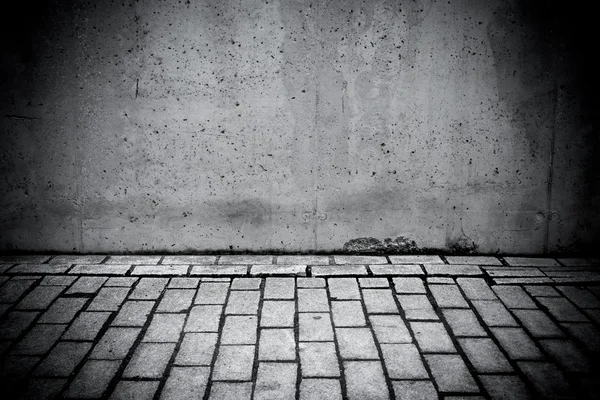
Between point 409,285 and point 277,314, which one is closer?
point 277,314

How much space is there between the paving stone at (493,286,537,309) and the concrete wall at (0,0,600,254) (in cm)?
70

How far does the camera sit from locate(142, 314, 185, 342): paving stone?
2.89 metres

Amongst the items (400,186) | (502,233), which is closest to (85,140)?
(400,186)

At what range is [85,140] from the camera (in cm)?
396

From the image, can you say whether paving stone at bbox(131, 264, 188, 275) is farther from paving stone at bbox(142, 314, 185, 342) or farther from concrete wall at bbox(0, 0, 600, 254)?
paving stone at bbox(142, 314, 185, 342)

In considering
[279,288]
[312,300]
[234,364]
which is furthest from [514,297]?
[234,364]

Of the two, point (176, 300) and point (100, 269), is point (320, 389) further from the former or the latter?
point (100, 269)

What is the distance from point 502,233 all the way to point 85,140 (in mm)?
4154

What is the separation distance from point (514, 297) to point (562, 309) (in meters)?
0.34

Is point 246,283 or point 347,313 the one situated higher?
point 246,283

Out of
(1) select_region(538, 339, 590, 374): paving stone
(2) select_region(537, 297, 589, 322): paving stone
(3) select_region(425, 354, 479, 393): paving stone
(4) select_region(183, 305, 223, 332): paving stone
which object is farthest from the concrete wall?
(3) select_region(425, 354, 479, 393): paving stone

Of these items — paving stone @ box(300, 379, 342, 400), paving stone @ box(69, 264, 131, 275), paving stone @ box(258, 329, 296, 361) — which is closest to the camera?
paving stone @ box(300, 379, 342, 400)

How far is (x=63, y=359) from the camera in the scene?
8.69 ft

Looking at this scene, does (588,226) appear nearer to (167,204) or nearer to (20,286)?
(167,204)
